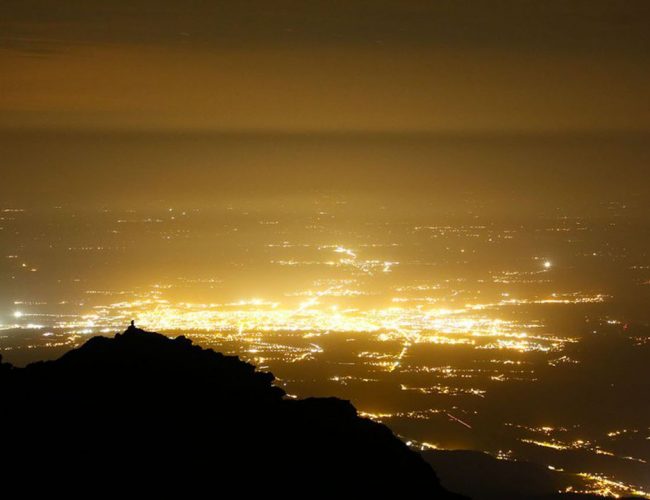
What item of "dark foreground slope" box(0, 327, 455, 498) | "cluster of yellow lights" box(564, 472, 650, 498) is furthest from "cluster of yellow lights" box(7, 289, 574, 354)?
"dark foreground slope" box(0, 327, 455, 498)

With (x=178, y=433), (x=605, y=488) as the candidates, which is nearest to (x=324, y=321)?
(x=605, y=488)

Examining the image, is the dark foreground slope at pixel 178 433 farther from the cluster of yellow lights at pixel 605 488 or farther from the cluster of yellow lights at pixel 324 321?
the cluster of yellow lights at pixel 324 321

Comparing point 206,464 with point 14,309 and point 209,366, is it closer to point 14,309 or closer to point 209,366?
point 209,366

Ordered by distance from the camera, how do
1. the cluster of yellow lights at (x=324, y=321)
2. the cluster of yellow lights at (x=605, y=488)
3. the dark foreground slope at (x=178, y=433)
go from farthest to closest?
the cluster of yellow lights at (x=324, y=321) < the cluster of yellow lights at (x=605, y=488) < the dark foreground slope at (x=178, y=433)

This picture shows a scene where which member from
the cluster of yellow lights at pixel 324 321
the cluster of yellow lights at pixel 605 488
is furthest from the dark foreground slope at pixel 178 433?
the cluster of yellow lights at pixel 324 321

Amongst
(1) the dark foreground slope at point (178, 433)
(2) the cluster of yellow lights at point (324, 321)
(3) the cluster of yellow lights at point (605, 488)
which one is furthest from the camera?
(2) the cluster of yellow lights at point (324, 321)

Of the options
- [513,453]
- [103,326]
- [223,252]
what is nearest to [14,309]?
[103,326]

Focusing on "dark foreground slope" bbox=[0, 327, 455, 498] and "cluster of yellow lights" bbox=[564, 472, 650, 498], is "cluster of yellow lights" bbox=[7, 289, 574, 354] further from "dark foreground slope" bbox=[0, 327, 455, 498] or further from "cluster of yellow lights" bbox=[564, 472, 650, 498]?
"dark foreground slope" bbox=[0, 327, 455, 498]

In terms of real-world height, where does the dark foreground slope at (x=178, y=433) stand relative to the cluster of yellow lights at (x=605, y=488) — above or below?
above
